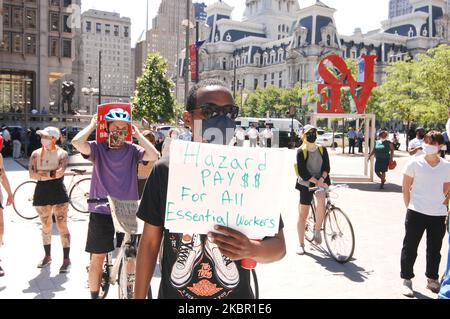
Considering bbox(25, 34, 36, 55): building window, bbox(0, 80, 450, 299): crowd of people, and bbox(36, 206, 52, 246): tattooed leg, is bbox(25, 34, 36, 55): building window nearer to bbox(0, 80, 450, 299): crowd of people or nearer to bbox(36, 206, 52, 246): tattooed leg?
bbox(0, 80, 450, 299): crowd of people

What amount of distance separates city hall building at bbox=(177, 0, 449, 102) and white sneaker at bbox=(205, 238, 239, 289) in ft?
287

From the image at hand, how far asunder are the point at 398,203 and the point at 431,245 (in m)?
7.43

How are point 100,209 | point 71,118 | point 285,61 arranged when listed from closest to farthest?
point 100,209
point 71,118
point 285,61

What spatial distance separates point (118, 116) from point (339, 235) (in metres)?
4.22

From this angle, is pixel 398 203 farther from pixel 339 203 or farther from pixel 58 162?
pixel 58 162

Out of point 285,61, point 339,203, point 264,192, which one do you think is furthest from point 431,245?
point 285,61

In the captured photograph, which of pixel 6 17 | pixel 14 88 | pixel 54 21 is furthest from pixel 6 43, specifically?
pixel 54 21

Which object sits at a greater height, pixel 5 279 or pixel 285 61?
pixel 285 61

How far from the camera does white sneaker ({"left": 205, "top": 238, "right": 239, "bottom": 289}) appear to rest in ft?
8.08

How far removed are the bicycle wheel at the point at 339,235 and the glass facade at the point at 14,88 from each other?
45.1m

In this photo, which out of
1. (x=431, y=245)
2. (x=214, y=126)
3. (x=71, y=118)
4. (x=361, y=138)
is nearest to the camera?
(x=214, y=126)

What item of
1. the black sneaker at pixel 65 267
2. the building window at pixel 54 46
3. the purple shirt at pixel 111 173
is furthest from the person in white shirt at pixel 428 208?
the building window at pixel 54 46

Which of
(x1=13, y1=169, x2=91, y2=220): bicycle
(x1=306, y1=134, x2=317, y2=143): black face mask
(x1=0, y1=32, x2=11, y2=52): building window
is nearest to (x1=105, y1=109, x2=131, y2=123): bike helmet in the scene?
(x1=306, y1=134, x2=317, y2=143): black face mask
